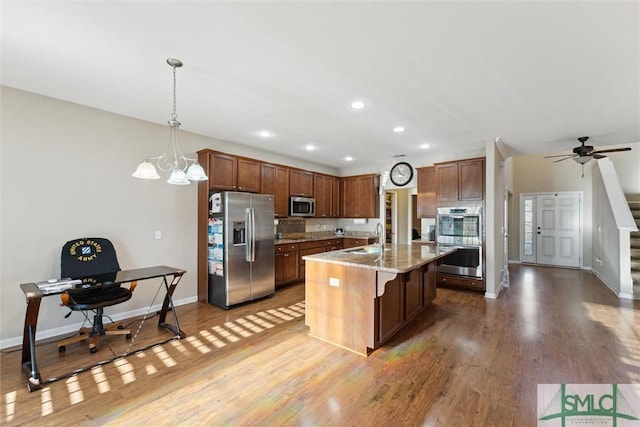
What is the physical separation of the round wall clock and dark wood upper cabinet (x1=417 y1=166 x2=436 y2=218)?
444 millimetres

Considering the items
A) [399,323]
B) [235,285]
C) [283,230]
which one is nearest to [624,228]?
[399,323]

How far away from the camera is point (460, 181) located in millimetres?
4957

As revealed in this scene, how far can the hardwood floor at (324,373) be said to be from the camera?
189 cm

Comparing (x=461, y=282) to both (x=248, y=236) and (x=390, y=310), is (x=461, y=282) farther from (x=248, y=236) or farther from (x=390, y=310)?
(x=248, y=236)

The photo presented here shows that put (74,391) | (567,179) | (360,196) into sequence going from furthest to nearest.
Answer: (567,179) < (360,196) < (74,391)

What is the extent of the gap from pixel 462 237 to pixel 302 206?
10.1ft

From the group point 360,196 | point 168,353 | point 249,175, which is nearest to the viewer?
point 168,353

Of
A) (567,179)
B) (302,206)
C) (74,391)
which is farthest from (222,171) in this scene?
(567,179)

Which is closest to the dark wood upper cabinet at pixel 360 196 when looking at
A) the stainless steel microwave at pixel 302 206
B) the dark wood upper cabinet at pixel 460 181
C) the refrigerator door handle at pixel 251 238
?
the stainless steel microwave at pixel 302 206

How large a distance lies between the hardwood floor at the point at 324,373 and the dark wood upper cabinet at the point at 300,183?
105 inches

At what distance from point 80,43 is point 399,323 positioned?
3869 mm

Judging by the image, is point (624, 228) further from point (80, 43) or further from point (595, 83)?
point (80, 43)

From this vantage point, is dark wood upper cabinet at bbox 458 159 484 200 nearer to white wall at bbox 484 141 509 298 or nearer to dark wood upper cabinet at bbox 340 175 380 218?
white wall at bbox 484 141 509 298

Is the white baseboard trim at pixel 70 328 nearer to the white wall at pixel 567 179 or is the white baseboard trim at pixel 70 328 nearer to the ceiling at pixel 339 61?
the ceiling at pixel 339 61
